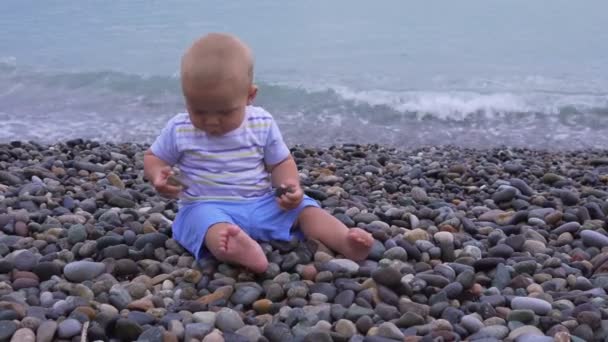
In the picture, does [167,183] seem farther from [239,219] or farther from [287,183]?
[287,183]

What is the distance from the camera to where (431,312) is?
3121 millimetres

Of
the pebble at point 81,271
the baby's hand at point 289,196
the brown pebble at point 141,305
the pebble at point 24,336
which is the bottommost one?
the pebble at point 81,271

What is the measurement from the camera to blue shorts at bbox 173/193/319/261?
3.67 m

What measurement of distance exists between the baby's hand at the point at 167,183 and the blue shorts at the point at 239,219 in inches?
6.8

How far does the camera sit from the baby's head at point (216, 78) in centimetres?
354

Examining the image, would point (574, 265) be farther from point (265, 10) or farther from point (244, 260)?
point (265, 10)

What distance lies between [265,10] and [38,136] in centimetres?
1037

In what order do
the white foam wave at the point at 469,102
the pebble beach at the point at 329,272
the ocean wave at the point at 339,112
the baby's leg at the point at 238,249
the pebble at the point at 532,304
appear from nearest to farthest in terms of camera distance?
the pebble beach at the point at 329,272 < the pebble at the point at 532,304 < the baby's leg at the point at 238,249 < the ocean wave at the point at 339,112 < the white foam wave at the point at 469,102

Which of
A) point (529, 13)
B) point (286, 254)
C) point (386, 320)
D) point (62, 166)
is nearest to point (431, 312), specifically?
point (386, 320)

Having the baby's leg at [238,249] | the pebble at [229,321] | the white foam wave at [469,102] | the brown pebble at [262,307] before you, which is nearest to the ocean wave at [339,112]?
the white foam wave at [469,102]

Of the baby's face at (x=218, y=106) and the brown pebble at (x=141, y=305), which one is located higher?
the baby's face at (x=218, y=106)

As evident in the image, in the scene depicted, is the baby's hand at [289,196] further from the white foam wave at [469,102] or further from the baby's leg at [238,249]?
the white foam wave at [469,102]

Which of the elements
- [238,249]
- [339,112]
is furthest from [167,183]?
[339,112]

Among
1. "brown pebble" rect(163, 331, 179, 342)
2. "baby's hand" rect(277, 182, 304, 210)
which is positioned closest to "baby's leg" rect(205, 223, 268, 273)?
"baby's hand" rect(277, 182, 304, 210)
